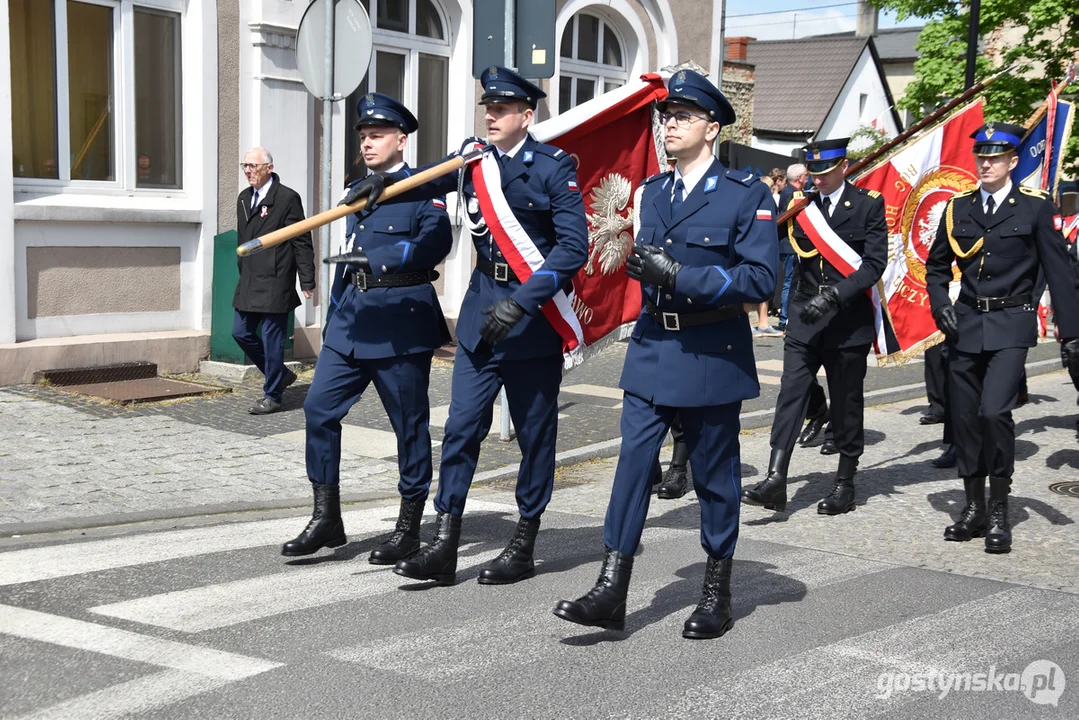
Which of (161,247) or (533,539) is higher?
(161,247)

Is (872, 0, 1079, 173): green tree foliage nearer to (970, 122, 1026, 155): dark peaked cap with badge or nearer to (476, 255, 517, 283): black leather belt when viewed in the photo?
(970, 122, 1026, 155): dark peaked cap with badge

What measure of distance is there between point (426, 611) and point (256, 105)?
801cm

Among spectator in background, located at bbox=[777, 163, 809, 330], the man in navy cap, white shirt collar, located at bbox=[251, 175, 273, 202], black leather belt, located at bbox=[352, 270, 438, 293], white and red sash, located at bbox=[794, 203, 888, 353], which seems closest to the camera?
black leather belt, located at bbox=[352, 270, 438, 293]

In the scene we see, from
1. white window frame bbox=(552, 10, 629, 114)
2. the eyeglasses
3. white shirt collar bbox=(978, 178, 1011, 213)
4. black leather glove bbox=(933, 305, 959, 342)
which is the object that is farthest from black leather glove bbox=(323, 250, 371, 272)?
white window frame bbox=(552, 10, 629, 114)

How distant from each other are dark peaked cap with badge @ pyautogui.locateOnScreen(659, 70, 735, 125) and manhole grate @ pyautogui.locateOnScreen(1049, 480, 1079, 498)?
4401mm

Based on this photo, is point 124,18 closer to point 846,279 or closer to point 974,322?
point 846,279

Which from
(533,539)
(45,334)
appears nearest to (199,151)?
(45,334)

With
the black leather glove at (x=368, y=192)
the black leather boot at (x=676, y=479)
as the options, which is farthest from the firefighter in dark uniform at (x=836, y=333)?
the black leather glove at (x=368, y=192)

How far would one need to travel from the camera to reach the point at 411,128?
19.2ft

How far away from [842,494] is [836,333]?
2.98ft

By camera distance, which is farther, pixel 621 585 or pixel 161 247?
pixel 161 247

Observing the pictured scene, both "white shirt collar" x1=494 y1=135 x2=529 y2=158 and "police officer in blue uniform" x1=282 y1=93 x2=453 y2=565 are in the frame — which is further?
"police officer in blue uniform" x1=282 y1=93 x2=453 y2=565

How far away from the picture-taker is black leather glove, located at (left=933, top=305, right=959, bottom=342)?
6.88 metres

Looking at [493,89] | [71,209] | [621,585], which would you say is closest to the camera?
[621,585]
